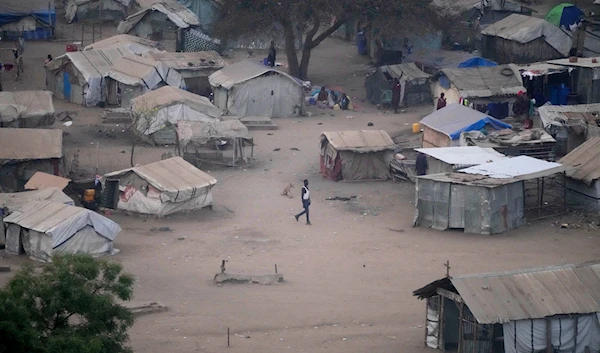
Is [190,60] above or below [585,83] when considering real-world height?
above

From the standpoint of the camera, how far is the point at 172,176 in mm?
26906

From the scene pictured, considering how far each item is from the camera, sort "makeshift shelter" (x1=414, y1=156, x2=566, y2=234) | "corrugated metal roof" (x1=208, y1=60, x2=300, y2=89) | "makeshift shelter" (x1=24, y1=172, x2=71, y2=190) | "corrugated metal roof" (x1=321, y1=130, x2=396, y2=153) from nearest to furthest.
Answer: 1. "makeshift shelter" (x1=414, y1=156, x2=566, y2=234)
2. "makeshift shelter" (x1=24, y1=172, x2=71, y2=190)
3. "corrugated metal roof" (x1=321, y1=130, x2=396, y2=153)
4. "corrugated metal roof" (x1=208, y1=60, x2=300, y2=89)

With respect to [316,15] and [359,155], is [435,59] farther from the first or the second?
[359,155]

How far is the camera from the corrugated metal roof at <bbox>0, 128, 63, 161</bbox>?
2756 cm

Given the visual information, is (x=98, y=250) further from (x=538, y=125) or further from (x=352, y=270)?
(x=538, y=125)

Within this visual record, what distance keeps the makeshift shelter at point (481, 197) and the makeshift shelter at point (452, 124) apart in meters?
3.71

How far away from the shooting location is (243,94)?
1459 inches

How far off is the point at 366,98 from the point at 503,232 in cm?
1572

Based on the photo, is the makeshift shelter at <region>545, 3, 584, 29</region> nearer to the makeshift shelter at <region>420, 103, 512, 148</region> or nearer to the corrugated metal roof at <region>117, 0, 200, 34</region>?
the corrugated metal roof at <region>117, 0, 200, 34</region>

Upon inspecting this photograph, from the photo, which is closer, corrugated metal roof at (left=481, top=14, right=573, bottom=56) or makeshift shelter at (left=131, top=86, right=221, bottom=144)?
makeshift shelter at (left=131, top=86, right=221, bottom=144)

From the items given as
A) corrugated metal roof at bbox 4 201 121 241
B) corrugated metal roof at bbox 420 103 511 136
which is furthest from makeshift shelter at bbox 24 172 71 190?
corrugated metal roof at bbox 420 103 511 136

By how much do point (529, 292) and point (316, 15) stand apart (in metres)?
22.3

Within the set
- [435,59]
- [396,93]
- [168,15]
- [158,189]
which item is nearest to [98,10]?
[168,15]

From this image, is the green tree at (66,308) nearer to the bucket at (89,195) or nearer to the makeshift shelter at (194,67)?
the bucket at (89,195)
